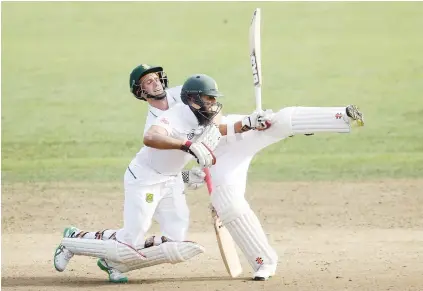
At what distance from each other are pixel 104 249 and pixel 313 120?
1.40 metres

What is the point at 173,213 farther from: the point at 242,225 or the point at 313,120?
the point at 313,120

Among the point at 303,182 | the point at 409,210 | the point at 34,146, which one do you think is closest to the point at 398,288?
the point at 409,210

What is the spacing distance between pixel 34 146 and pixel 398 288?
7.76 metres

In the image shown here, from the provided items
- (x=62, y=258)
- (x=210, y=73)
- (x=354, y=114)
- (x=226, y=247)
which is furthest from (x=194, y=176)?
(x=210, y=73)

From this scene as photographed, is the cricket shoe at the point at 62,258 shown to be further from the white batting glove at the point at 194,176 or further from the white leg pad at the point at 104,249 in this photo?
the white batting glove at the point at 194,176

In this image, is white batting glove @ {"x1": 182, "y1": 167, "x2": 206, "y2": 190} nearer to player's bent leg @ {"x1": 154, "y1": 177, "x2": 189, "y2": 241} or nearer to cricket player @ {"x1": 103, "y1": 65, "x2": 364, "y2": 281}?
cricket player @ {"x1": 103, "y1": 65, "x2": 364, "y2": 281}

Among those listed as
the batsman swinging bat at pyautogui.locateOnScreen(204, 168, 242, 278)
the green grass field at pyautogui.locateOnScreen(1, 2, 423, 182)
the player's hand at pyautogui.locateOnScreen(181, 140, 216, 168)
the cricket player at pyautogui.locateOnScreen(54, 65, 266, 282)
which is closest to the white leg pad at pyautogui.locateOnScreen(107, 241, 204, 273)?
the cricket player at pyautogui.locateOnScreen(54, 65, 266, 282)

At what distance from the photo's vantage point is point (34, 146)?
44.7ft

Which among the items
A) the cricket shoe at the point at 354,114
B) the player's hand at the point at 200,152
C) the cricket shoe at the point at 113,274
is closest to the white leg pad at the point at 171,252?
the cricket shoe at the point at 113,274

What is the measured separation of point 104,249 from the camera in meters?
6.70

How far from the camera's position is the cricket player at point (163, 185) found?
6.52m

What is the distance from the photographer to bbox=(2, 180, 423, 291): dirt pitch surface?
6.87 metres

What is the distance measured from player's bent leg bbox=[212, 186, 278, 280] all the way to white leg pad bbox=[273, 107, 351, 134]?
1.69ft

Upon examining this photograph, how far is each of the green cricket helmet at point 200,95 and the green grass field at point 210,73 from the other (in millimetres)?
5046
